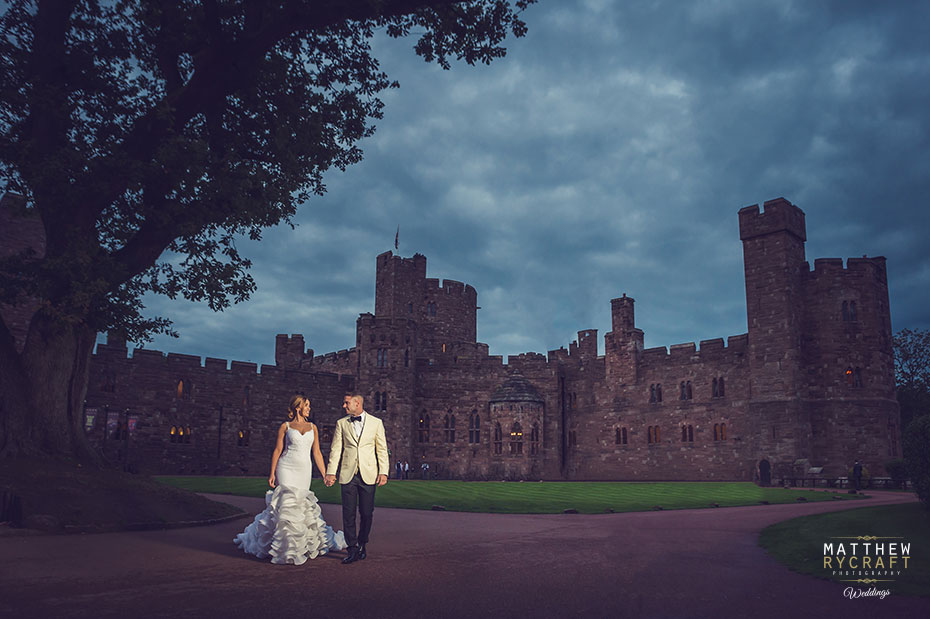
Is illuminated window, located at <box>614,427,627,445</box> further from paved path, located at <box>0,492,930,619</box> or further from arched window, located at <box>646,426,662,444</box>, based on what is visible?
paved path, located at <box>0,492,930,619</box>

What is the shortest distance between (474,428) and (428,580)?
1647 inches

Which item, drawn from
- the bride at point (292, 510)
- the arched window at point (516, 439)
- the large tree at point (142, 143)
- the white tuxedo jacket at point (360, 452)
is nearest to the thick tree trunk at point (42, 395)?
the large tree at point (142, 143)

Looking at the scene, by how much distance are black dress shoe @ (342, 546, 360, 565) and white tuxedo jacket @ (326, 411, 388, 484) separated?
0.84 metres

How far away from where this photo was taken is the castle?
118 ft

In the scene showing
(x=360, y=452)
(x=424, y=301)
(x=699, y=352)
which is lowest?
(x=360, y=452)

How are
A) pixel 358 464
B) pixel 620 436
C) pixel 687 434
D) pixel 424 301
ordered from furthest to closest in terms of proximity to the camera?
pixel 424 301 → pixel 620 436 → pixel 687 434 → pixel 358 464

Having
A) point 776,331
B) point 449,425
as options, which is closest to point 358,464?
point 776,331

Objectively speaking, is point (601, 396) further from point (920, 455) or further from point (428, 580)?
point (428, 580)

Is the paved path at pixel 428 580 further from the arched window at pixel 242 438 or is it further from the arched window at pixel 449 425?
the arched window at pixel 449 425

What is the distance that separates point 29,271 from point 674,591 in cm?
1336

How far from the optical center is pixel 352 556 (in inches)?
323

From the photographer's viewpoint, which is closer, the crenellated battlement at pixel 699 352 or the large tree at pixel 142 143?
Result: the large tree at pixel 142 143

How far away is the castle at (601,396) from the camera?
36.1m

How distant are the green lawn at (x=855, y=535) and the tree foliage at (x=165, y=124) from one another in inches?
438
